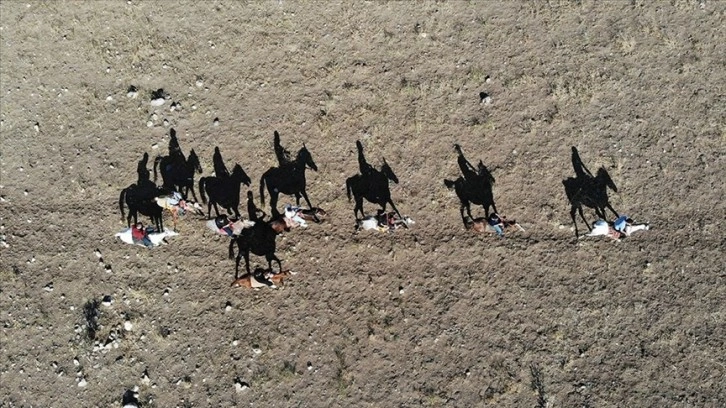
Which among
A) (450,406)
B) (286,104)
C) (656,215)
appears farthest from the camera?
(286,104)

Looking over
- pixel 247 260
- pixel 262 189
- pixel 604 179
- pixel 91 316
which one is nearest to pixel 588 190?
pixel 604 179

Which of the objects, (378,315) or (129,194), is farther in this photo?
(129,194)

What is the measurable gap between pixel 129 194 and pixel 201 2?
6.32 meters

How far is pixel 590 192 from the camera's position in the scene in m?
14.9

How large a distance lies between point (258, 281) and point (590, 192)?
8.91 metres

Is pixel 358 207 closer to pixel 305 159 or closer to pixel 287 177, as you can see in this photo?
pixel 305 159

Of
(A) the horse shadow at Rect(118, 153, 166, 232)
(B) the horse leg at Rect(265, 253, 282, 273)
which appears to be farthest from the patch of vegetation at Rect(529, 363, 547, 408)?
(A) the horse shadow at Rect(118, 153, 166, 232)

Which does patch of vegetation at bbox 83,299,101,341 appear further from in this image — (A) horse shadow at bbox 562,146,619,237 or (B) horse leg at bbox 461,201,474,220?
(A) horse shadow at bbox 562,146,619,237

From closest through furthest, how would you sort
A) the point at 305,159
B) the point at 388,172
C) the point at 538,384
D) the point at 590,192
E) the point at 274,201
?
the point at 538,384 < the point at 590,192 < the point at 274,201 < the point at 388,172 < the point at 305,159

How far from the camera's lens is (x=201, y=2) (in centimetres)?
1730

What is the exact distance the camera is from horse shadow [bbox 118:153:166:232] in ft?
49.9

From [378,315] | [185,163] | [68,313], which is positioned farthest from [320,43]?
[68,313]

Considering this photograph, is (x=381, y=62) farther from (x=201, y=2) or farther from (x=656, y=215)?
(x=656, y=215)

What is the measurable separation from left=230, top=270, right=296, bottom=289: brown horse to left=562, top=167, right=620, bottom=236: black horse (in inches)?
300
